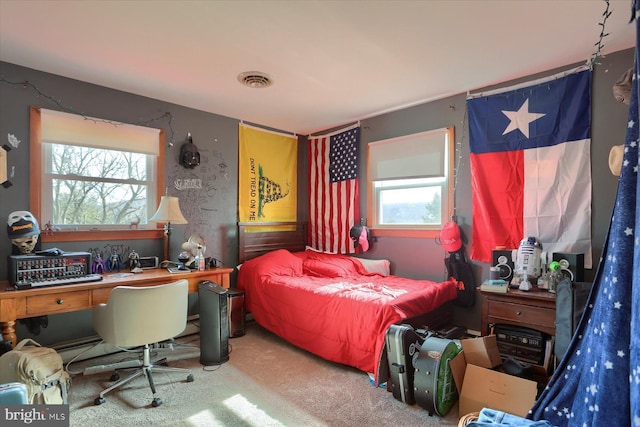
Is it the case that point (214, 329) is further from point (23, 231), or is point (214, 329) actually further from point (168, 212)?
point (23, 231)

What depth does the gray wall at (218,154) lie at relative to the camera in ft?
8.36

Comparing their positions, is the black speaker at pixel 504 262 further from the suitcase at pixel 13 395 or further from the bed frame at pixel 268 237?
the suitcase at pixel 13 395

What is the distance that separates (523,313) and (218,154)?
3.38 m

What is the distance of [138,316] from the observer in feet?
7.19

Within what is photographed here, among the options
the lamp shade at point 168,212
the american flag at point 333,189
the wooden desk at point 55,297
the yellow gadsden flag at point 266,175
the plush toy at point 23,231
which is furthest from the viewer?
the american flag at point 333,189

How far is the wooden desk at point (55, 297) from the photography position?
213cm

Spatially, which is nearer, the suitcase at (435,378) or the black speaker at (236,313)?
the suitcase at (435,378)

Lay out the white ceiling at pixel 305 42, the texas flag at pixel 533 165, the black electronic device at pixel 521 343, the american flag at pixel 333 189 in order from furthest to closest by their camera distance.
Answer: the american flag at pixel 333 189 → the texas flag at pixel 533 165 → the black electronic device at pixel 521 343 → the white ceiling at pixel 305 42

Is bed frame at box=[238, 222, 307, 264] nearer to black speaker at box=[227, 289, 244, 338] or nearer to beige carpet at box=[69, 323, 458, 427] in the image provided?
black speaker at box=[227, 289, 244, 338]

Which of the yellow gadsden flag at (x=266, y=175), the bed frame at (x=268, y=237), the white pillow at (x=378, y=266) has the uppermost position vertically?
the yellow gadsden flag at (x=266, y=175)

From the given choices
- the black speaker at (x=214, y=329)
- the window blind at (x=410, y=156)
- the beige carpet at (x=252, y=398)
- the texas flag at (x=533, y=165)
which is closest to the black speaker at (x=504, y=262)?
the texas flag at (x=533, y=165)

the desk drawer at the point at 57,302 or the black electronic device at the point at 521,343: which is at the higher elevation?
the desk drawer at the point at 57,302

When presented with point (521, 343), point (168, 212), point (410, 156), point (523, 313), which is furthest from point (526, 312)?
point (168, 212)

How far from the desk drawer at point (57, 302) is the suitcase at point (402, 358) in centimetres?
221
